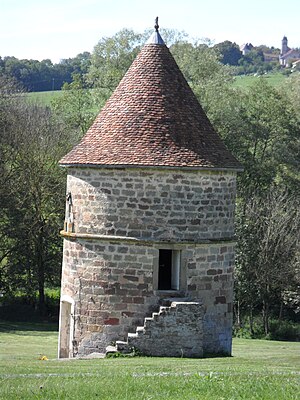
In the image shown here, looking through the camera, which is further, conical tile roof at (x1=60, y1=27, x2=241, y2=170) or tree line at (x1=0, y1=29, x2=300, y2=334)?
tree line at (x1=0, y1=29, x2=300, y2=334)

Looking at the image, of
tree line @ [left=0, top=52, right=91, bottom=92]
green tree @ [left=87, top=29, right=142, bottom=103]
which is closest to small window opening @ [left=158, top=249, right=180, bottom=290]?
green tree @ [left=87, top=29, right=142, bottom=103]

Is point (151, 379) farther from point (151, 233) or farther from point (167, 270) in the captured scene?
point (167, 270)

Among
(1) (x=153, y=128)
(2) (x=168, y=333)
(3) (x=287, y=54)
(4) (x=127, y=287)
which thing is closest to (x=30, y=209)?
(1) (x=153, y=128)

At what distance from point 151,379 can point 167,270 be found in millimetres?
7418

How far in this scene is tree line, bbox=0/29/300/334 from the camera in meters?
35.4

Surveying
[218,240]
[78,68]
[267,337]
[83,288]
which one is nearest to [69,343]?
[83,288]

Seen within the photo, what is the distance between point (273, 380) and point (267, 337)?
21524 mm

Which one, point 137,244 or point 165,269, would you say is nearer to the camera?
point 137,244

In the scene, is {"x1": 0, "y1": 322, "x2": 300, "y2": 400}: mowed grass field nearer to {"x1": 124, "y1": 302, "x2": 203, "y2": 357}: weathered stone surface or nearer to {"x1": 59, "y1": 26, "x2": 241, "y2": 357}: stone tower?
{"x1": 124, "y1": 302, "x2": 203, "y2": 357}: weathered stone surface

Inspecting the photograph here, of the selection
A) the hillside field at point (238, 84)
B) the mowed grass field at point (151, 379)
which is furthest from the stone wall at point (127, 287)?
the hillside field at point (238, 84)

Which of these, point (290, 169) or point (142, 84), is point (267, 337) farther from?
point (142, 84)

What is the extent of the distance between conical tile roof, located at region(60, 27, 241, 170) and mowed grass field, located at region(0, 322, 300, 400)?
4.47 m

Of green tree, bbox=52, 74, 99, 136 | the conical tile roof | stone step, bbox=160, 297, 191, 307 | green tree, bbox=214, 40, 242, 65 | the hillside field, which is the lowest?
stone step, bbox=160, 297, 191, 307

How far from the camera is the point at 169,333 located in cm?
1930
